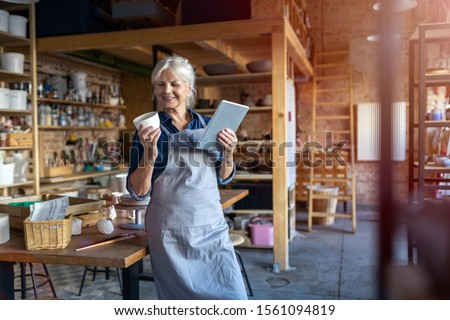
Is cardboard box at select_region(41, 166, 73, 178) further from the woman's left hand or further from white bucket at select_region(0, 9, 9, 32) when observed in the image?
the woman's left hand

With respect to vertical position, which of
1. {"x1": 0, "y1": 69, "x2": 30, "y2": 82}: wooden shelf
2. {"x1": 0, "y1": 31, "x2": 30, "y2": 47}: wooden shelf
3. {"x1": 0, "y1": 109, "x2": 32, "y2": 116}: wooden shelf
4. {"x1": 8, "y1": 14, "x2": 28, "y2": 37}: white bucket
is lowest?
{"x1": 0, "y1": 109, "x2": 32, "y2": 116}: wooden shelf

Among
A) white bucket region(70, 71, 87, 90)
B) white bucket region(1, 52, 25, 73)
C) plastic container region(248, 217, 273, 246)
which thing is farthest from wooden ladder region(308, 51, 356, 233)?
white bucket region(1, 52, 25, 73)

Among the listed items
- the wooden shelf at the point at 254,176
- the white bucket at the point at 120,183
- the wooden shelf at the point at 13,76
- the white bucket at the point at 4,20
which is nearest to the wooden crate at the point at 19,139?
the wooden shelf at the point at 13,76

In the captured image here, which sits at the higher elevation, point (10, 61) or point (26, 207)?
point (10, 61)

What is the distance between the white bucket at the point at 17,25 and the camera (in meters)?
4.68

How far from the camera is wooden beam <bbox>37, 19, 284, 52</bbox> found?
4.25 metres

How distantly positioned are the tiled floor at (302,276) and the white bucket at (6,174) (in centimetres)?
106

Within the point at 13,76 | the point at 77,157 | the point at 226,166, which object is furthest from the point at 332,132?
the point at 226,166

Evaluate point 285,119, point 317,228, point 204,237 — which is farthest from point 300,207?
point 204,237

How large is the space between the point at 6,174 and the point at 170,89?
Result: 10.8ft

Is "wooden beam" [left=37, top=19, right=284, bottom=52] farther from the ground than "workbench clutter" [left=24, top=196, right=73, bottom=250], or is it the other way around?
"wooden beam" [left=37, top=19, right=284, bottom=52]

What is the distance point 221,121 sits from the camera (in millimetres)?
2014

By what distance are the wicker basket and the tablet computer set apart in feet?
2.43

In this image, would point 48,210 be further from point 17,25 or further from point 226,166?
point 17,25
